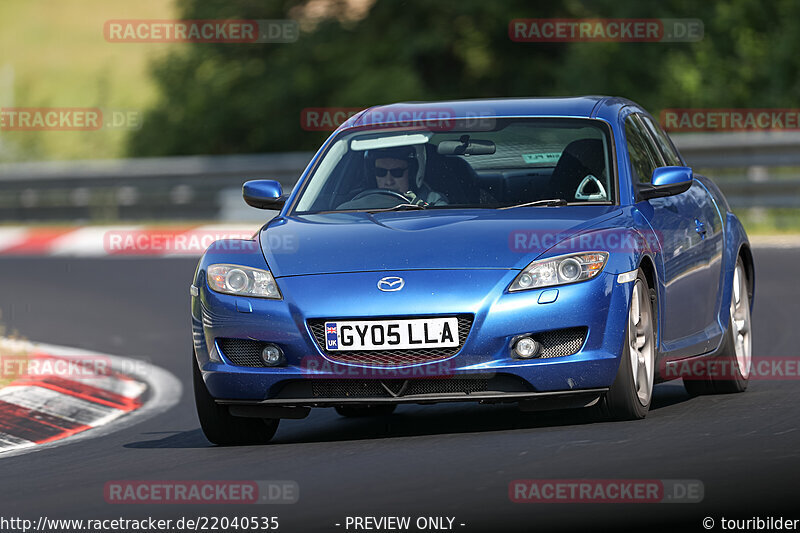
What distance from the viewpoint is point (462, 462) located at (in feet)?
23.4

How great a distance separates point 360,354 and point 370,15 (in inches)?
1027

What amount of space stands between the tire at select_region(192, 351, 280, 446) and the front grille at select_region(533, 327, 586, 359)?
152cm

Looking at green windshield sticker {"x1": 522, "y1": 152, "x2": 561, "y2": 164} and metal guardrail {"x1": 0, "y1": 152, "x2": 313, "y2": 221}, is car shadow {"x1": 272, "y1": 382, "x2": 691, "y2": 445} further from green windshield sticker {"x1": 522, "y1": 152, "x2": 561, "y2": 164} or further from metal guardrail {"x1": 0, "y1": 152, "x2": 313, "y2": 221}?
metal guardrail {"x1": 0, "y1": 152, "x2": 313, "y2": 221}

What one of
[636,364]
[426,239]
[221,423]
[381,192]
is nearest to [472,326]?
[426,239]

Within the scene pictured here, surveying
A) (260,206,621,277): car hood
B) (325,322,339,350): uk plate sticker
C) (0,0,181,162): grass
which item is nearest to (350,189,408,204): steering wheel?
(260,206,621,277): car hood

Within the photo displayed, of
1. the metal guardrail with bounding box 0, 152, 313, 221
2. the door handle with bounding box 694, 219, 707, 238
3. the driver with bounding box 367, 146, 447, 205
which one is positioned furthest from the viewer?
the metal guardrail with bounding box 0, 152, 313, 221

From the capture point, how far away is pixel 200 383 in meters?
8.24

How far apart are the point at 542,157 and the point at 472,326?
6.04 ft

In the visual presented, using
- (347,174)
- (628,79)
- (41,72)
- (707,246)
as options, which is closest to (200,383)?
(347,174)

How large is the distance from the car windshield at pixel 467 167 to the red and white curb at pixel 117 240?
43.2 feet

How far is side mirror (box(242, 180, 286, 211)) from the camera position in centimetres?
935

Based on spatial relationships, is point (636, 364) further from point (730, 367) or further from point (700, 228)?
point (730, 367)

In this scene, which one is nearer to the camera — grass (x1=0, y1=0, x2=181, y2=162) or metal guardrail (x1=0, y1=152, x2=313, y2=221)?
metal guardrail (x1=0, y1=152, x2=313, y2=221)

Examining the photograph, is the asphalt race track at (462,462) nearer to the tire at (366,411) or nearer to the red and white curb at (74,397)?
the tire at (366,411)
